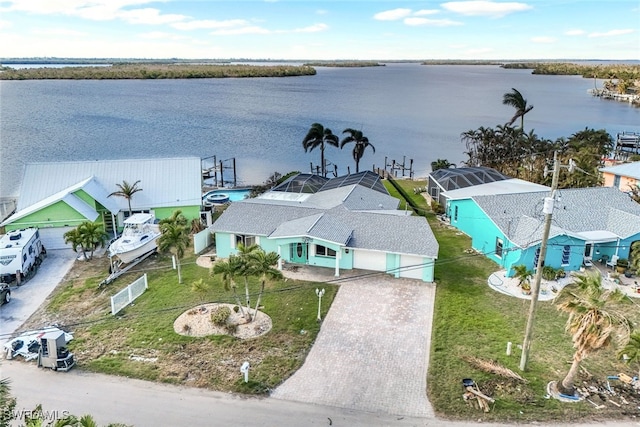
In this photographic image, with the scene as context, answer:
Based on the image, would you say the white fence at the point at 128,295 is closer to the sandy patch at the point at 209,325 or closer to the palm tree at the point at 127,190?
the sandy patch at the point at 209,325

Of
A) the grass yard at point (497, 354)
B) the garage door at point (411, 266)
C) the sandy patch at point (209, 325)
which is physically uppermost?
the garage door at point (411, 266)

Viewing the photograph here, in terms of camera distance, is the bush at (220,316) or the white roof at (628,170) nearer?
the bush at (220,316)

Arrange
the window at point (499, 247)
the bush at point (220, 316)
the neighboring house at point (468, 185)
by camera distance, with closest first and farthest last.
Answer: the bush at point (220, 316), the window at point (499, 247), the neighboring house at point (468, 185)

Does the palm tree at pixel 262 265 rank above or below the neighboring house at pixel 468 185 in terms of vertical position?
below

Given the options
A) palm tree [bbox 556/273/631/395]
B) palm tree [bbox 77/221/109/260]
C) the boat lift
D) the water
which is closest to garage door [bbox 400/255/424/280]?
palm tree [bbox 556/273/631/395]

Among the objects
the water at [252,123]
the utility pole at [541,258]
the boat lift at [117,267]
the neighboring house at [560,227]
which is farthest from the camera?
the water at [252,123]

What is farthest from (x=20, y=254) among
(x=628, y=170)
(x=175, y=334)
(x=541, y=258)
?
(x=628, y=170)

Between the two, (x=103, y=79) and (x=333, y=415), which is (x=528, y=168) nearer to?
(x=333, y=415)

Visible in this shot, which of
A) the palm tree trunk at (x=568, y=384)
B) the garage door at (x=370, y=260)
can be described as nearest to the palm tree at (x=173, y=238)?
the garage door at (x=370, y=260)

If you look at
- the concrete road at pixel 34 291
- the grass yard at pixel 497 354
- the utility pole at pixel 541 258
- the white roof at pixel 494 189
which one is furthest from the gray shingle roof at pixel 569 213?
the concrete road at pixel 34 291
